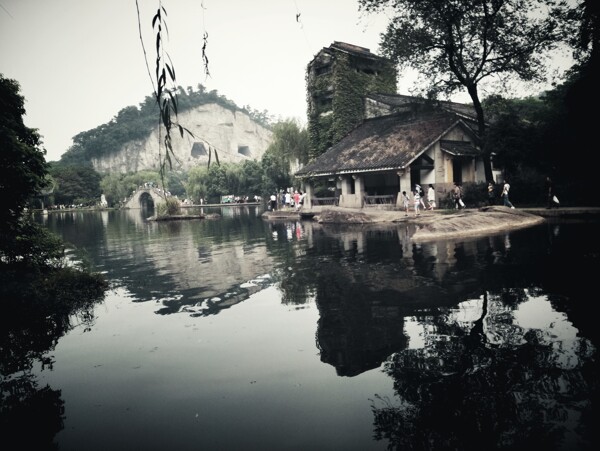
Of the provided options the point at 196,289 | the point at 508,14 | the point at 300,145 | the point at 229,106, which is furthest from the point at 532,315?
the point at 229,106

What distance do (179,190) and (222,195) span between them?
43601 mm

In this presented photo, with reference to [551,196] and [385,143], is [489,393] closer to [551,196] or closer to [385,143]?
[551,196]

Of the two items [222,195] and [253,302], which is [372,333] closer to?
[253,302]

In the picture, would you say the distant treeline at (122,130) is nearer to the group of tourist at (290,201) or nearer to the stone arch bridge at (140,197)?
the stone arch bridge at (140,197)

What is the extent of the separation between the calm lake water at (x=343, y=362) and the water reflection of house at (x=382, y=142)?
58.4 feet

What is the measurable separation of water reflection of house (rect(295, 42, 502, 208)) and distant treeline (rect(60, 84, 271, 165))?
109m

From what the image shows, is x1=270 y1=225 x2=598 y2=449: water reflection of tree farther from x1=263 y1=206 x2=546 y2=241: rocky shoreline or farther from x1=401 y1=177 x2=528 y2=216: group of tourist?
x1=401 y1=177 x2=528 y2=216: group of tourist

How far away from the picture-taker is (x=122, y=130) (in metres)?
139

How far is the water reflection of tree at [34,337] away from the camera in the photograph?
4598mm

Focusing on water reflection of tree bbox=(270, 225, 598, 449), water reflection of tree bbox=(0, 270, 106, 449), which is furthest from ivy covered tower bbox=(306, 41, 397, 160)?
water reflection of tree bbox=(0, 270, 106, 449)

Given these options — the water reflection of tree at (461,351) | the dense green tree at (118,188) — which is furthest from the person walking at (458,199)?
the dense green tree at (118,188)

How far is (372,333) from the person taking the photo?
669 centimetres

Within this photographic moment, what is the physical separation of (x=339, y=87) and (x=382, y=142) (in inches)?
386

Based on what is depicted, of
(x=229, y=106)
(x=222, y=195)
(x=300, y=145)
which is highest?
(x=229, y=106)
